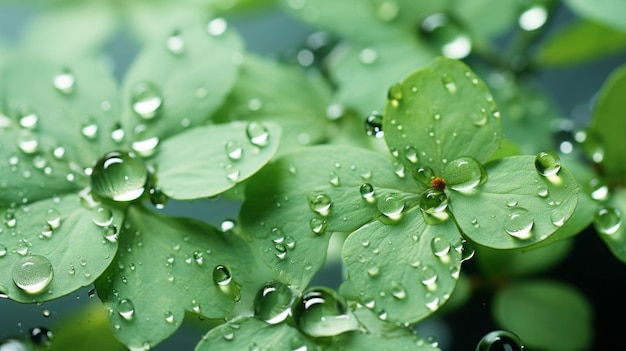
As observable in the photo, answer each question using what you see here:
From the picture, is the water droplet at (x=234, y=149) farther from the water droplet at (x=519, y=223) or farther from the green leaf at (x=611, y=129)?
the green leaf at (x=611, y=129)

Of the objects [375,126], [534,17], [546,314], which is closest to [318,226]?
[375,126]

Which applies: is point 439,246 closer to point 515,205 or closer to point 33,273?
point 515,205

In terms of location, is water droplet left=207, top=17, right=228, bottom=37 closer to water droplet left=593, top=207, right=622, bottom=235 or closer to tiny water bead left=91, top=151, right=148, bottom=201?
tiny water bead left=91, top=151, right=148, bottom=201

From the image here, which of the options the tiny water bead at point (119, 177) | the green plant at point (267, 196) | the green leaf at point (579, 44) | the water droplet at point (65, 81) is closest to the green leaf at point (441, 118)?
the green plant at point (267, 196)

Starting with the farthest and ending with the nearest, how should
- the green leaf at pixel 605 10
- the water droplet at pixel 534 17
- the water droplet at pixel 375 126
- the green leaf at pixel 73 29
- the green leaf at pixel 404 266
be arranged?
the green leaf at pixel 73 29 → the water droplet at pixel 534 17 → the green leaf at pixel 605 10 → the water droplet at pixel 375 126 → the green leaf at pixel 404 266

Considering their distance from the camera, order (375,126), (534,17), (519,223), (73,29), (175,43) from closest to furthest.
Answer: (519,223) → (375,126) → (175,43) → (534,17) → (73,29)

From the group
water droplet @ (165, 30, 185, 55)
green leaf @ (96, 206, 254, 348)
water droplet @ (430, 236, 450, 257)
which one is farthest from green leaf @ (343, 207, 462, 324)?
water droplet @ (165, 30, 185, 55)
